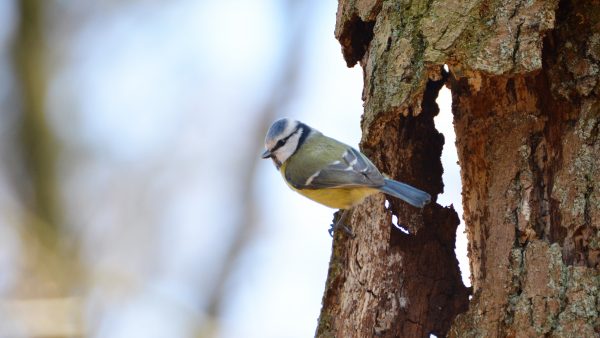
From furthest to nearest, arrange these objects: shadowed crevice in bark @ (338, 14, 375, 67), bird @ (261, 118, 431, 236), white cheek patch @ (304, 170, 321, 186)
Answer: white cheek patch @ (304, 170, 321, 186) < shadowed crevice in bark @ (338, 14, 375, 67) < bird @ (261, 118, 431, 236)

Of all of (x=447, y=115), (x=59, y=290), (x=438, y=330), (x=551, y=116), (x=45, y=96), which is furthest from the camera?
(x=45, y=96)

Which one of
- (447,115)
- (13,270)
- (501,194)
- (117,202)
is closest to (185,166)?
(117,202)

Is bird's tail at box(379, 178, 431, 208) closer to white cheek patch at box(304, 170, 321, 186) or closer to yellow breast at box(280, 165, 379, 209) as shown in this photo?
yellow breast at box(280, 165, 379, 209)

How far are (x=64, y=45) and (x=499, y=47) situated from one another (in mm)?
3636

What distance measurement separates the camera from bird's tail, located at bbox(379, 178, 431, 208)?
2047 millimetres

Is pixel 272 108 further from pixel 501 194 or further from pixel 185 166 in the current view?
pixel 501 194

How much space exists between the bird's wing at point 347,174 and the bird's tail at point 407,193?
0.9 inches

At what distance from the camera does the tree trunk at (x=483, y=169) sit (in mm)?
1740

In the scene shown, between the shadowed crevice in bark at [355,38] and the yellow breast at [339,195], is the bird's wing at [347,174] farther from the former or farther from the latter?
the shadowed crevice in bark at [355,38]

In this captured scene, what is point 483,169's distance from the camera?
2018 millimetres

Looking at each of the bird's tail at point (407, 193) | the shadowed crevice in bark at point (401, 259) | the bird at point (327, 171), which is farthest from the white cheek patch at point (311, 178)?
the bird's tail at point (407, 193)

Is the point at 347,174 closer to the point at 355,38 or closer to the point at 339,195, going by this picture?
the point at 339,195

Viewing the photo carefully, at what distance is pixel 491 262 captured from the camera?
73.0 inches

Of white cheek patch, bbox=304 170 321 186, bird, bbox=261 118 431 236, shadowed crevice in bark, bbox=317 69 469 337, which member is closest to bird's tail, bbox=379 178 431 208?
bird, bbox=261 118 431 236
